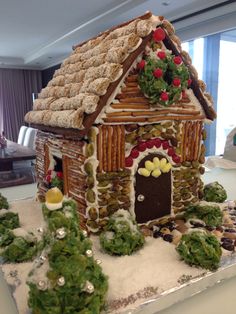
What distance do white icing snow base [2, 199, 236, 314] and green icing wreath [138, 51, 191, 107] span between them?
1.67ft

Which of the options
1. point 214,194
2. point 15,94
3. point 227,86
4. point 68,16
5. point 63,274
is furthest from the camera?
point 15,94

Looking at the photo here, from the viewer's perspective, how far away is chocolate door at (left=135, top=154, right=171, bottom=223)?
1.11m

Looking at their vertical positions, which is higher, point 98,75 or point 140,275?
point 98,75

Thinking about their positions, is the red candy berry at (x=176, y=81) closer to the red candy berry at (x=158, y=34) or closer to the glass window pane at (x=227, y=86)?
the red candy berry at (x=158, y=34)

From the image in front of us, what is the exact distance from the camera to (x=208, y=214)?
3.77 feet

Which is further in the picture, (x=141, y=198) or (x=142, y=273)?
(x=141, y=198)

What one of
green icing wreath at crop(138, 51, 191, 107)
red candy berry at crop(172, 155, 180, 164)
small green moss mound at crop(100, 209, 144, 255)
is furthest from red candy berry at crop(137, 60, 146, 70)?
small green moss mound at crop(100, 209, 144, 255)

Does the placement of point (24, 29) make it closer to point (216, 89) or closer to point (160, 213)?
point (216, 89)

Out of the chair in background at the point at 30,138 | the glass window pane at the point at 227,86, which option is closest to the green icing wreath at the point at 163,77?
the glass window pane at the point at 227,86

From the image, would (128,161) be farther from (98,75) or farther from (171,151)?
(98,75)

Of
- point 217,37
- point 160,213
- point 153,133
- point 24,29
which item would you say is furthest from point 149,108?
point 24,29

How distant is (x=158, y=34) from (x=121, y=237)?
693mm

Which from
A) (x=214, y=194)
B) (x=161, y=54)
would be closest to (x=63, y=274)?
(x=161, y=54)

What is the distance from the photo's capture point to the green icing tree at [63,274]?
0.63 m
